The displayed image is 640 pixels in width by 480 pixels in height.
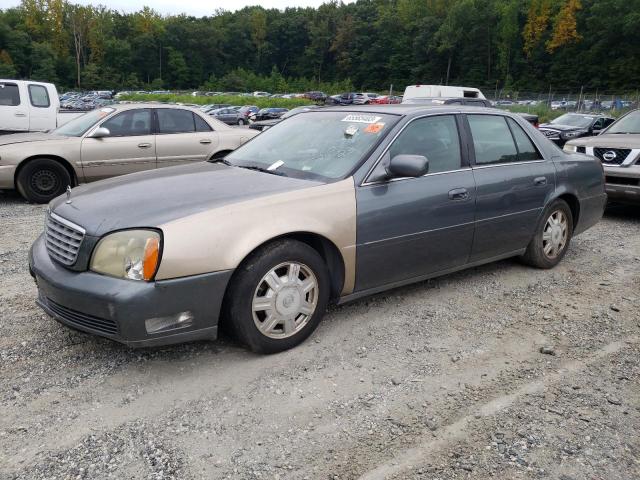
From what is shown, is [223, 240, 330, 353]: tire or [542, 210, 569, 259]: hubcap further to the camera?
[542, 210, 569, 259]: hubcap

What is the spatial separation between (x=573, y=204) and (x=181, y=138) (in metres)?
5.74

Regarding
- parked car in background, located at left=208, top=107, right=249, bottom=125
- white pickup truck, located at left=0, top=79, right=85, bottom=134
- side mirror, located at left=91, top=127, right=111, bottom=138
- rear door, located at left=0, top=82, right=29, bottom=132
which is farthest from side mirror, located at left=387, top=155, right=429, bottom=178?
parked car in background, located at left=208, top=107, right=249, bottom=125

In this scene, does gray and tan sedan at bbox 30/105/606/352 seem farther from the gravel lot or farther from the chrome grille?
the gravel lot

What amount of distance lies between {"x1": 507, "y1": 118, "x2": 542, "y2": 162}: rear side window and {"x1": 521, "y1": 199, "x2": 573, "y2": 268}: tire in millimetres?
497

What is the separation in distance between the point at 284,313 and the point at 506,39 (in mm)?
101511

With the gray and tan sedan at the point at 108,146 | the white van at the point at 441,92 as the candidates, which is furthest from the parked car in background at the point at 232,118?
the gray and tan sedan at the point at 108,146

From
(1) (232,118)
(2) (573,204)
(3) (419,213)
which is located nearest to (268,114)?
(1) (232,118)

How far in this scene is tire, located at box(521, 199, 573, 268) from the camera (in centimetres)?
502

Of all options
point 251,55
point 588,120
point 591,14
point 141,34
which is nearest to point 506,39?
point 591,14

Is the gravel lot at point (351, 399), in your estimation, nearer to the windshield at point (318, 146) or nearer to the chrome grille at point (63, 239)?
the chrome grille at point (63, 239)

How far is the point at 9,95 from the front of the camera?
35.9 feet

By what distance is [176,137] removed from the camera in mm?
8430

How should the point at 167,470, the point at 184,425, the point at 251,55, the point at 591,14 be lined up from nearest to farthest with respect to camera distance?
the point at 167,470 → the point at 184,425 → the point at 591,14 → the point at 251,55

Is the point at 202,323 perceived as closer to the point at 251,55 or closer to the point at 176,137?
the point at 176,137
